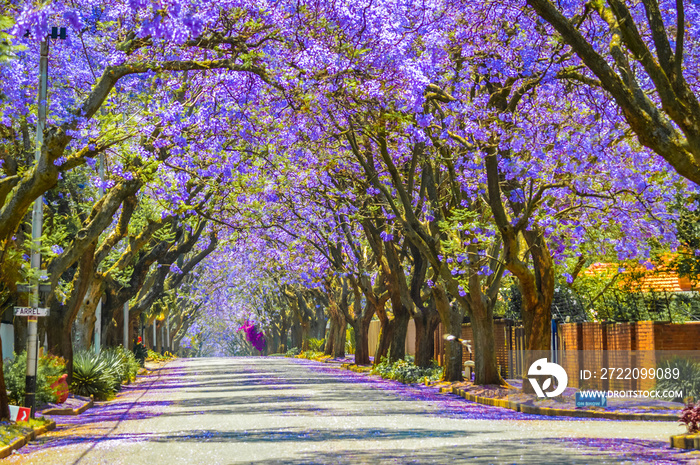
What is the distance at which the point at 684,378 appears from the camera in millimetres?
18250

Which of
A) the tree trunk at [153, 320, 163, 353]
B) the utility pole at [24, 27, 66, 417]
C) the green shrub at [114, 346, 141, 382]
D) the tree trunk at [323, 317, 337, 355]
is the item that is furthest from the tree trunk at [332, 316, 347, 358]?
the utility pole at [24, 27, 66, 417]

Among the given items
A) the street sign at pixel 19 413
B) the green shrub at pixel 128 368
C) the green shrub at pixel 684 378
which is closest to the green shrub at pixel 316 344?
the green shrub at pixel 128 368

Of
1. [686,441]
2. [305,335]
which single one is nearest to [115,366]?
[686,441]

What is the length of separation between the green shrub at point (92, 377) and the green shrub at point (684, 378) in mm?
13622

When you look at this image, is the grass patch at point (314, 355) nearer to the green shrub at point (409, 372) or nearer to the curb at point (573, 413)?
the green shrub at point (409, 372)

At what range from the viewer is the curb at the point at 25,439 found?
40.4ft

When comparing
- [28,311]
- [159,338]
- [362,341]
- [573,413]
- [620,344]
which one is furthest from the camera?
[159,338]

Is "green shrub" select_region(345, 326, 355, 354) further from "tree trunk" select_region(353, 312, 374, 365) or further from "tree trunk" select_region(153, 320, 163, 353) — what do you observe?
"tree trunk" select_region(353, 312, 374, 365)

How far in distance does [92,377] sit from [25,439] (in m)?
9.47

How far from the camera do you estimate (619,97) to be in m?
10.5

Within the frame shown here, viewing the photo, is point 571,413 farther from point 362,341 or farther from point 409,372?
point 362,341

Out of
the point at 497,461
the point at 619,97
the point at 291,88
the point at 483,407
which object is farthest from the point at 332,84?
the point at 483,407

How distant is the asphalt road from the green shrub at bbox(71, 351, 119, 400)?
2.09 ft

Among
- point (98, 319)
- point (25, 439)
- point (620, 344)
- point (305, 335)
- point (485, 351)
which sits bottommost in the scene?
Result: point (305, 335)
